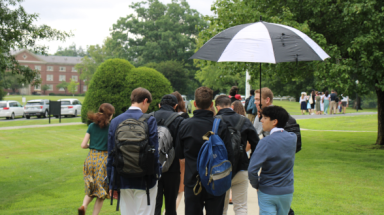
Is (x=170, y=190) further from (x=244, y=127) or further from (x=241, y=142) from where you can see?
(x=244, y=127)

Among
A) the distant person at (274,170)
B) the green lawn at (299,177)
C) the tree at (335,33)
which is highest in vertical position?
the tree at (335,33)

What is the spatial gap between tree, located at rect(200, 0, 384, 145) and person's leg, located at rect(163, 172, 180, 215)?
7479 mm

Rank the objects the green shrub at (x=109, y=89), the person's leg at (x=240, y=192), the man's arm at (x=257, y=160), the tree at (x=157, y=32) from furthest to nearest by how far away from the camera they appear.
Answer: the tree at (x=157, y=32), the green shrub at (x=109, y=89), the person's leg at (x=240, y=192), the man's arm at (x=257, y=160)

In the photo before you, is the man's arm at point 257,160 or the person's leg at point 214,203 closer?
the man's arm at point 257,160

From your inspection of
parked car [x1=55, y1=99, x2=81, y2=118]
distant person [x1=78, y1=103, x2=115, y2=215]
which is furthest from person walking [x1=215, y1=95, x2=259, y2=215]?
parked car [x1=55, y1=99, x2=81, y2=118]

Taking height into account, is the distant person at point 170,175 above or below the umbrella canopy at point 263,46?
below

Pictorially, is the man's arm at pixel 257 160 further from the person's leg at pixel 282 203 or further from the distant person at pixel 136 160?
the distant person at pixel 136 160

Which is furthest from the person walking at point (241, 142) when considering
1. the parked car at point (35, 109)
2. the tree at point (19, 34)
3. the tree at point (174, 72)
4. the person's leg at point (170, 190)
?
the tree at point (174, 72)

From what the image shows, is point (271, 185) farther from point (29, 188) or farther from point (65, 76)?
point (65, 76)

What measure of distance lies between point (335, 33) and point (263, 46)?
886cm

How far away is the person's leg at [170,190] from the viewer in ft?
15.3

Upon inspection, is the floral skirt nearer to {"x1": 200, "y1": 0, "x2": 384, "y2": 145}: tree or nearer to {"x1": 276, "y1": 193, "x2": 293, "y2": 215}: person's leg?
{"x1": 276, "y1": 193, "x2": 293, "y2": 215}: person's leg

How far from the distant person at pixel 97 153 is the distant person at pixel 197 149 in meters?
1.83

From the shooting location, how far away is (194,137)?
150 inches
